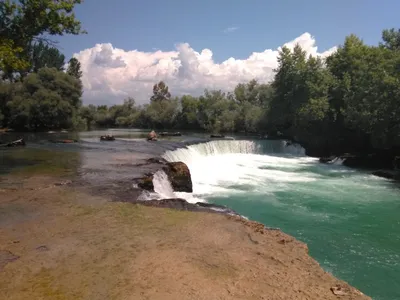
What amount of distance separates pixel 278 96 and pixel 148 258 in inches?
1427

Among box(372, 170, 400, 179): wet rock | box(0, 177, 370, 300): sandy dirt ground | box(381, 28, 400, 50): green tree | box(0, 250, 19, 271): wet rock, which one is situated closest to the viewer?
box(0, 177, 370, 300): sandy dirt ground

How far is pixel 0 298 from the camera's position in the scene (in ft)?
15.2

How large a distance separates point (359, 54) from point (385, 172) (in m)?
16.2

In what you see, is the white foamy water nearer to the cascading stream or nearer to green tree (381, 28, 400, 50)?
the cascading stream

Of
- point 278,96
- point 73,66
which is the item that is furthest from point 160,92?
point 278,96

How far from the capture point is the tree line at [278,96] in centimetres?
1587

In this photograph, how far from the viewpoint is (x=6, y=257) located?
584 cm

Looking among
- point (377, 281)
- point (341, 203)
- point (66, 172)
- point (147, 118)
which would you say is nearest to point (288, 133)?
point (341, 203)

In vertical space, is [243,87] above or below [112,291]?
above

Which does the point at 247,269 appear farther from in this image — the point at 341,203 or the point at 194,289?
the point at 341,203

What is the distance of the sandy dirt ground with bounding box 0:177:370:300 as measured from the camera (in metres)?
4.92

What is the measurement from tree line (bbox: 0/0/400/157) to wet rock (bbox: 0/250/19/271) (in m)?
9.72

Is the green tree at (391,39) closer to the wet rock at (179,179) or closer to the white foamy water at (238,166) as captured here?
the white foamy water at (238,166)

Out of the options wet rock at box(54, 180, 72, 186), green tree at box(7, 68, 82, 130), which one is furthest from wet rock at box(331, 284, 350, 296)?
green tree at box(7, 68, 82, 130)
